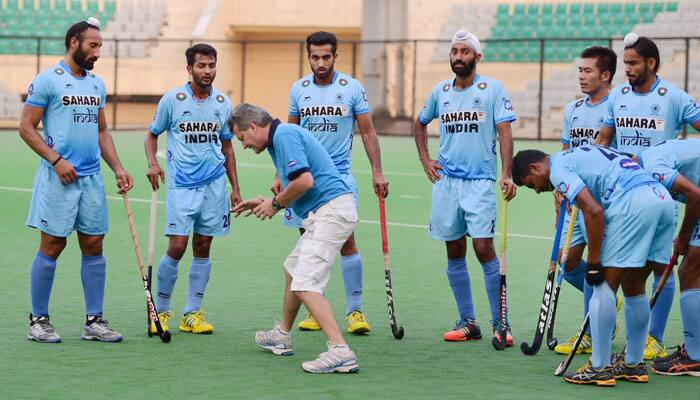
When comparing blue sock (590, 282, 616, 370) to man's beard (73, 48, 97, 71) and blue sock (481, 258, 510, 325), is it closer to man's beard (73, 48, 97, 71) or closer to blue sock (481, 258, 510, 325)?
blue sock (481, 258, 510, 325)

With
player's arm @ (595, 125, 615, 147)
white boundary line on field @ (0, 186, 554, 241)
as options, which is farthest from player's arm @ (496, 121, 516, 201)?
white boundary line on field @ (0, 186, 554, 241)

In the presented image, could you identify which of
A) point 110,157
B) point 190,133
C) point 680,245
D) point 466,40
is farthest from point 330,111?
point 680,245

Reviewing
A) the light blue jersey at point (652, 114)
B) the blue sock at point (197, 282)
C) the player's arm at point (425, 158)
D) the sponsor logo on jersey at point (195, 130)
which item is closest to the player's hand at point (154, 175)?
the sponsor logo on jersey at point (195, 130)

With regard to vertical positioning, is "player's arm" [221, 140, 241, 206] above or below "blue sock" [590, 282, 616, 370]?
above

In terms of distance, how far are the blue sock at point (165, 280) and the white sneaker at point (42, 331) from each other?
2.80ft

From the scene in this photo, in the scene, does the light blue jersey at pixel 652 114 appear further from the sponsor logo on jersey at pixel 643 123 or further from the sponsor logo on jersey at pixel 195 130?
the sponsor logo on jersey at pixel 195 130

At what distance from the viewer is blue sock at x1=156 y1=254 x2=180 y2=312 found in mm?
8375

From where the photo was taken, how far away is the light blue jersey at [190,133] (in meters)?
8.41

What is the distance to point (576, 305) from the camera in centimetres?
938

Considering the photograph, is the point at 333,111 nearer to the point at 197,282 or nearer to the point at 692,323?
the point at 197,282

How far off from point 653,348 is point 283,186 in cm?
252

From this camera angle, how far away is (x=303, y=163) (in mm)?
6902

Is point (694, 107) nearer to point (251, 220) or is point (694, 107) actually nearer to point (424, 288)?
point (424, 288)

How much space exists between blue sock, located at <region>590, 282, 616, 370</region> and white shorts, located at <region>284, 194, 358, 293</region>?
1.51m
